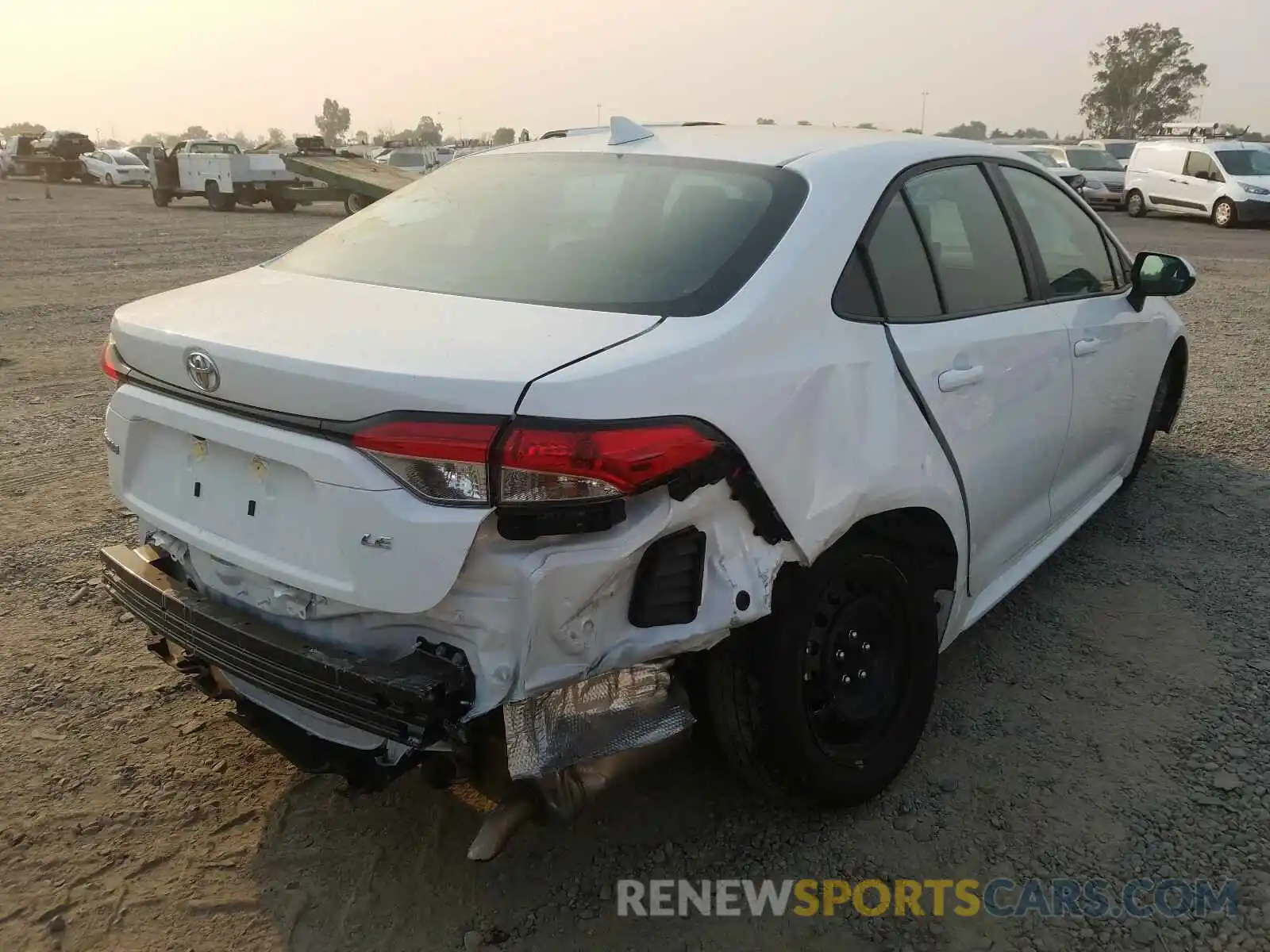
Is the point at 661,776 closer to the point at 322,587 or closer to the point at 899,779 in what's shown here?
the point at 899,779

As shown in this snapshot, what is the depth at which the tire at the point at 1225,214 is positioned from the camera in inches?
787

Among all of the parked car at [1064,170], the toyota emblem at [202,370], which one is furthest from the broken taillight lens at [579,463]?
the parked car at [1064,170]

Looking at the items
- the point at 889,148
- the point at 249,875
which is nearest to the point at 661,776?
the point at 249,875

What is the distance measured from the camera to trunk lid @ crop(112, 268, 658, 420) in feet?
6.26

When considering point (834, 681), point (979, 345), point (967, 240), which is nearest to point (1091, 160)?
point (967, 240)

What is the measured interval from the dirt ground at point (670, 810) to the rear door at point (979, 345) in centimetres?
50

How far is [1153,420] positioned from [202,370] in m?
4.43

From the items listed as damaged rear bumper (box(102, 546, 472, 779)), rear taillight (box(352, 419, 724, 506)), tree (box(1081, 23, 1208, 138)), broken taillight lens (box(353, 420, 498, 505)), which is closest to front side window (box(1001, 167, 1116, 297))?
rear taillight (box(352, 419, 724, 506))

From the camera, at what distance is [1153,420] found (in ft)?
16.2

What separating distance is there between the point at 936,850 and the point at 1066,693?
97 centimetres

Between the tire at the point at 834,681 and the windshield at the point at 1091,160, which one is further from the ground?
the windshield at the point at 1091,160

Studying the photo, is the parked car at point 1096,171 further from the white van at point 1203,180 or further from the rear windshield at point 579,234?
the rear windshield at point 579,234

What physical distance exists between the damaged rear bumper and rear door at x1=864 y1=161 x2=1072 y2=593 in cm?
145

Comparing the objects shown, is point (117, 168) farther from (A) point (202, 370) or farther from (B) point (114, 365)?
(A) point (202, 370)
